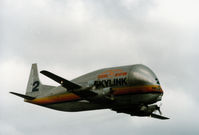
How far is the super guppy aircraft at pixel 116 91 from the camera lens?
1581 inches

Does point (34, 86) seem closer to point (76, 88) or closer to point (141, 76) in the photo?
point (76, 88)

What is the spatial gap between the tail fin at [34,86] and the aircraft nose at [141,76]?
15999 mm

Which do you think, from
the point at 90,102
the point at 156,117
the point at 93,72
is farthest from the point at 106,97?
the point at 156,117

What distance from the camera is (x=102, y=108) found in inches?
1713

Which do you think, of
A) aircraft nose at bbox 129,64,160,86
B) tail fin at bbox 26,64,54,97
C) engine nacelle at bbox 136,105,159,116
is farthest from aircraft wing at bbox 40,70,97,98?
tail fin at bbox 26,64,54,97

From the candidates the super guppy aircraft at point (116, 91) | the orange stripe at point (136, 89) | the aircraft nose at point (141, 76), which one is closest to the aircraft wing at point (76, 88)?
the super guppy aircraft at point (116, 91)

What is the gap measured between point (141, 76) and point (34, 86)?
67.5ft

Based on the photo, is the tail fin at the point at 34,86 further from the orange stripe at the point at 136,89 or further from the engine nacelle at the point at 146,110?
the engine nacelle at the point at 146,110

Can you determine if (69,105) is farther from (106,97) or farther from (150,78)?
(150,78)

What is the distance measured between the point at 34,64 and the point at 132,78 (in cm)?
2116

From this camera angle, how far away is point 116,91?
41.2m

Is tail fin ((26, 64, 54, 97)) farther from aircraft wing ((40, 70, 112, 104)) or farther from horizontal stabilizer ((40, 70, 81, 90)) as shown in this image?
horizontal stabilizer ((40, 70, 81, 90))

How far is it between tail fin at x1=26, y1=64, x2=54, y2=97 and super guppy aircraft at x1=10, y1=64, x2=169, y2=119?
24.5 ft

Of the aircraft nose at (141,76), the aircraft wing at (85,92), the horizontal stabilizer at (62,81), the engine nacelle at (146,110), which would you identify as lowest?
the engine nacelle at (146,110)
